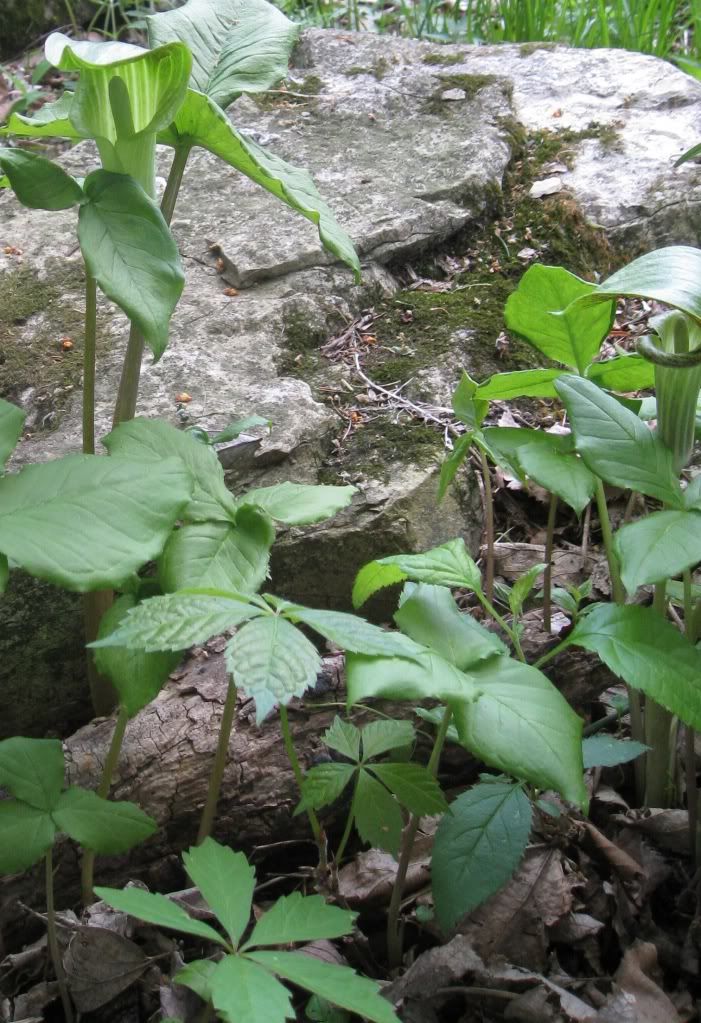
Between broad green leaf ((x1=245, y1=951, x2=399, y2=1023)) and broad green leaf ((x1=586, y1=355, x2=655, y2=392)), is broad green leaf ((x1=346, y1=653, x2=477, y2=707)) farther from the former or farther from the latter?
broad green leaf ((x1=586, y1=355, x2=655, y2=392))

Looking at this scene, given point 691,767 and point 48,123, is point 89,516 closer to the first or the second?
point 48,123

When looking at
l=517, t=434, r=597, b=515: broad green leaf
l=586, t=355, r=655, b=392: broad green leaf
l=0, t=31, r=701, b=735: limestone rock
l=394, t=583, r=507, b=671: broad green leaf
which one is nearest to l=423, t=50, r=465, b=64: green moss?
l=0, t=31, r=701, b=735: limestone rock

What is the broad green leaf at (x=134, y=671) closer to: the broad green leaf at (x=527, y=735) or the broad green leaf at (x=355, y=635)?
the broad green leaf at (x=355, y=635)

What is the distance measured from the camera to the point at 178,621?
0.93 metres

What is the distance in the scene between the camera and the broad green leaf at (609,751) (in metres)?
1.27

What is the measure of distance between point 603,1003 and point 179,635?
775mm

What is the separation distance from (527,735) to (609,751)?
39cm

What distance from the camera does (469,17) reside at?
3.94 m

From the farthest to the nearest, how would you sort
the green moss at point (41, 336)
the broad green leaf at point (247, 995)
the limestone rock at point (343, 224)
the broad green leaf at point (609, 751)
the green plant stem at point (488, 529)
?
the green moss at point (41, 336), the limestone rock at point (343, 224), the green plant stem at point (488, 529), the broad green leaf at point (609, 751), the broad green leaf at point (247, 995)

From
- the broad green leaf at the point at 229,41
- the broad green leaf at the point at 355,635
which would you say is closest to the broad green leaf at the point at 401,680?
the broad green leaf at the point at 355,635

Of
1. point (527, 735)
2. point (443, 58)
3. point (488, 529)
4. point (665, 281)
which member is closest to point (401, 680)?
point (527, 735)

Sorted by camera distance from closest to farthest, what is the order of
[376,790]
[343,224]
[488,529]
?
[376,790], [488,529], [343,224]

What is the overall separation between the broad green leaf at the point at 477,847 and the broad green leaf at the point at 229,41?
104 cm

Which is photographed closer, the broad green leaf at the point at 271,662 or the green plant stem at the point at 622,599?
the broad green leaf at the point at 271,662
